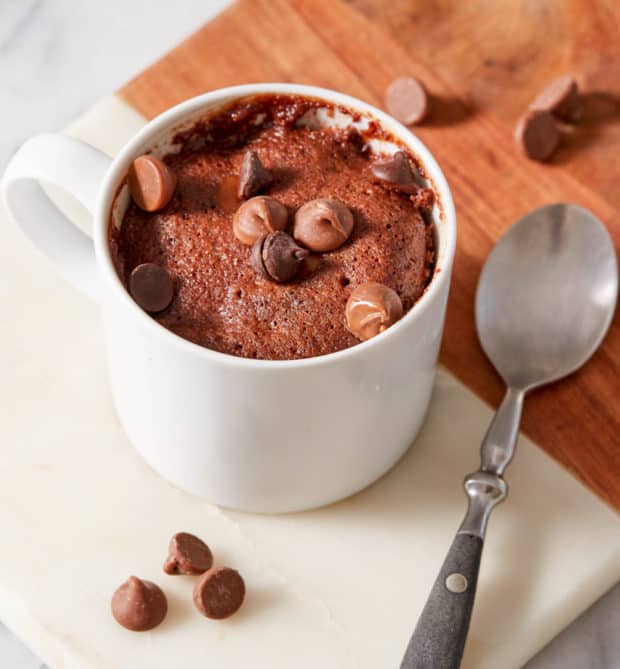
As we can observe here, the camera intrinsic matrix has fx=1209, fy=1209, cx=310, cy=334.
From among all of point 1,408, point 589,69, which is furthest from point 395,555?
point 589,69

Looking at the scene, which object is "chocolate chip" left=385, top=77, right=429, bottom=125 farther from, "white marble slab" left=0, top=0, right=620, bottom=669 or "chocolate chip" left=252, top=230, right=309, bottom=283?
"chocolate chip" left=252, top=230, right=309, bottom=283

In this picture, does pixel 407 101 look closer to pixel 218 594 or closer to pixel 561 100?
pixel 561 100

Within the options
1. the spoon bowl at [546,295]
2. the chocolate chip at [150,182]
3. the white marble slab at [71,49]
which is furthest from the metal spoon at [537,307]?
the white marble slab at [71,49]

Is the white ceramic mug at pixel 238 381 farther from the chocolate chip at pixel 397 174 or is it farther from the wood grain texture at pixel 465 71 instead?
the wood grain texture at pixel 465 71

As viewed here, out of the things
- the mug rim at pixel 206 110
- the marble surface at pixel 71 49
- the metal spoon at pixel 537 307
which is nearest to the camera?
the mug rim at pixel 206 110

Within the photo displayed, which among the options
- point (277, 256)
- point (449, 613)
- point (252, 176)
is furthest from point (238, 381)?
point (449, 613)

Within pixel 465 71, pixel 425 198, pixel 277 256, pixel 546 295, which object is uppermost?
Answer: pixel 277 256
